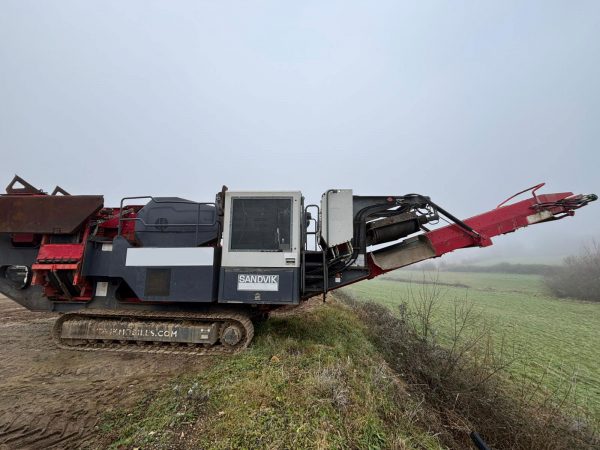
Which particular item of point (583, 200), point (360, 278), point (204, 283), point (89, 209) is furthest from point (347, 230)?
point (89, 209)

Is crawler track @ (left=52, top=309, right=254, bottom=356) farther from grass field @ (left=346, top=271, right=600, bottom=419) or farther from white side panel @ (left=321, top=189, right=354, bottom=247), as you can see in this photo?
grass field @ (left=346, top=271, right=600, bottom=419)

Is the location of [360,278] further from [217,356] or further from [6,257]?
[6,257]

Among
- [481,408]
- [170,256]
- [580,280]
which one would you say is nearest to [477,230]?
[481,408]

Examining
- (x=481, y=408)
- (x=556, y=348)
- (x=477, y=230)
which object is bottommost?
(x=556, y=348)

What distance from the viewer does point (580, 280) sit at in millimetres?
27703

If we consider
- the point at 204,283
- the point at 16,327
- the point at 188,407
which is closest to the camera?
the point at 188,407

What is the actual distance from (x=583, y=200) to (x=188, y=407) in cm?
708

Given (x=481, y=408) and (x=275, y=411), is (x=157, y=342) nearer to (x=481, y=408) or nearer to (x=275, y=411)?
(x=275, y=411)

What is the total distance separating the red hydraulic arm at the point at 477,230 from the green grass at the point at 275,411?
2331 millimetres

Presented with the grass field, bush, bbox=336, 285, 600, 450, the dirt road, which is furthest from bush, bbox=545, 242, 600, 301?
the dirt road

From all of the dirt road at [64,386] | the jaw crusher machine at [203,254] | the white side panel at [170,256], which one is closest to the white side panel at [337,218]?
the jaw crusher machine at [203,254]

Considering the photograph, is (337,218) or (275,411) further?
(337,218)

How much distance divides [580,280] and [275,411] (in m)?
36.5

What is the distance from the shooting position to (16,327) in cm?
757
